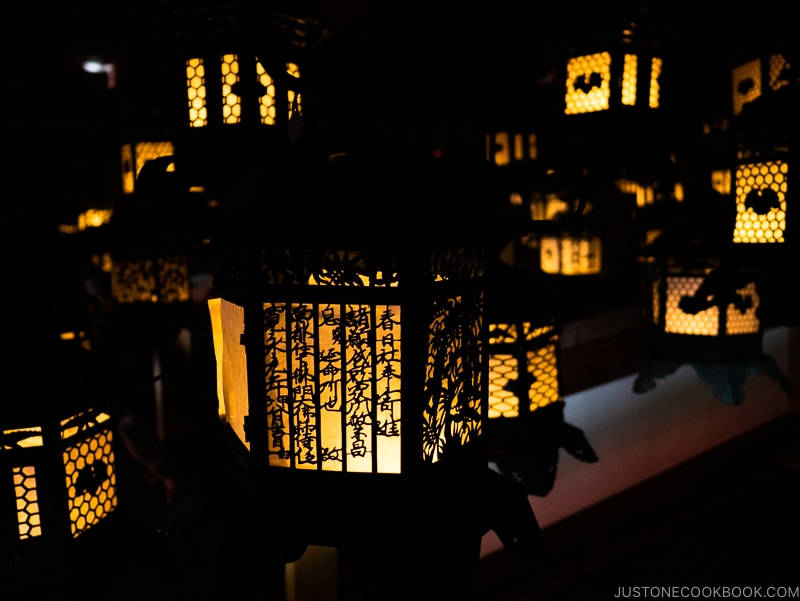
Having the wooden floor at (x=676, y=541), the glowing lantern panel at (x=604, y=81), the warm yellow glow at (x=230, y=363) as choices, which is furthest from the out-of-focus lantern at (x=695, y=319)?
the wooden floor at (x=676, y=541)

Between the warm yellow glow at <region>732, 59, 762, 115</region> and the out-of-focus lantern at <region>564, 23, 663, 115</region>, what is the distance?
0.33m

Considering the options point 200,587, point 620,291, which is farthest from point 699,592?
point 200,587

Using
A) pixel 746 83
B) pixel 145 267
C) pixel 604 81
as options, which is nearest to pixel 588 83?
pixel 604 81

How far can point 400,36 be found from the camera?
290cm

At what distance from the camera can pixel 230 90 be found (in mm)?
1759

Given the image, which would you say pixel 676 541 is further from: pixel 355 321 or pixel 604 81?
pixel 355 321

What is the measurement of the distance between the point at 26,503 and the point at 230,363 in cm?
65

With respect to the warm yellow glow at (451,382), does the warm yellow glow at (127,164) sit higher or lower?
higher

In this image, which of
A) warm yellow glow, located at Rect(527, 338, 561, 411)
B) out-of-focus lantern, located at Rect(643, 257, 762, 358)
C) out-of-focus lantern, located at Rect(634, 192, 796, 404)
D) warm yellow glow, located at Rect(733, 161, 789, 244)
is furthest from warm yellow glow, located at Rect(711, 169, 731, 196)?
warm yellow glow, located at Rect(527, 338, 561, 411)

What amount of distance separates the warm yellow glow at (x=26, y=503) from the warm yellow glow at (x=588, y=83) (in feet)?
6.48

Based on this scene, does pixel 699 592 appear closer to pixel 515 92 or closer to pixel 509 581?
pixel 509 581

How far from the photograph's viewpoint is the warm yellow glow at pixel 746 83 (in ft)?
7.12

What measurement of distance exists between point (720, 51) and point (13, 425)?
311cm

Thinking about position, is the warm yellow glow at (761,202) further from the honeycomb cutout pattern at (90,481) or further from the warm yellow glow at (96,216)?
the warm yellow glow at (96,216)
